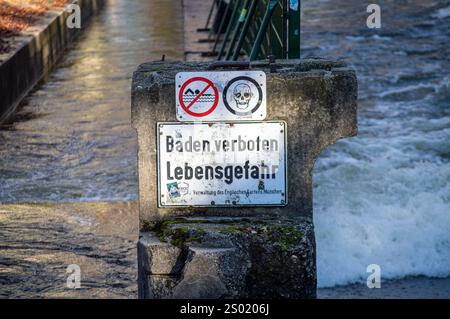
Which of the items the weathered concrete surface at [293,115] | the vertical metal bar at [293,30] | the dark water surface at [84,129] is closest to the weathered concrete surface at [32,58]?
the dark water surface at [84,129]

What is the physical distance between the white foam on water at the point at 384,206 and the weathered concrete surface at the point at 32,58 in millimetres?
3906

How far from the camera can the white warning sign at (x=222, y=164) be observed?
5324 mm

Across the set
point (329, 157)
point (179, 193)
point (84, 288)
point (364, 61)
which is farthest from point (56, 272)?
point (364, 61)

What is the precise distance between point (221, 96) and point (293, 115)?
0.36m

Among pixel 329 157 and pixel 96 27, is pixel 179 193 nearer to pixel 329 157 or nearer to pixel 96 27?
pixel 329 157

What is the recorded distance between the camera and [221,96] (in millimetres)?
5340

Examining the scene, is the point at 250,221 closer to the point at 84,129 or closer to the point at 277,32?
the point at 277,32

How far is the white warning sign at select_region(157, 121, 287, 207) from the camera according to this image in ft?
17.5

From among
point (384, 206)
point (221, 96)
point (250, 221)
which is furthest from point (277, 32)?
point (250, 221)

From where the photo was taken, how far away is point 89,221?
8.40 metres

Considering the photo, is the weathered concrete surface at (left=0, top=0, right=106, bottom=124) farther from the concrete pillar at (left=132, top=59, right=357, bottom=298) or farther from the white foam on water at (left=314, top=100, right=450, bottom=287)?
the concrete pillar at (left=132, top=59, right=357, bottom=298)

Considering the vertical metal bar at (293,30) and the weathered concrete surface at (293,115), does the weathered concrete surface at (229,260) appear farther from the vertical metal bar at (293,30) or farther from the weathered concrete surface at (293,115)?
the vertical metal bar at (293,30)

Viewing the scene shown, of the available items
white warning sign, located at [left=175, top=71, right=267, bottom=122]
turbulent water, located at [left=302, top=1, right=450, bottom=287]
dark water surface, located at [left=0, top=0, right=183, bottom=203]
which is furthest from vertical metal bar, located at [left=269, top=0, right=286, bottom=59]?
white warning sign, located at [left=175, top=71, right=267, bottom=122]

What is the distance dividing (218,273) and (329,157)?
654 cm
